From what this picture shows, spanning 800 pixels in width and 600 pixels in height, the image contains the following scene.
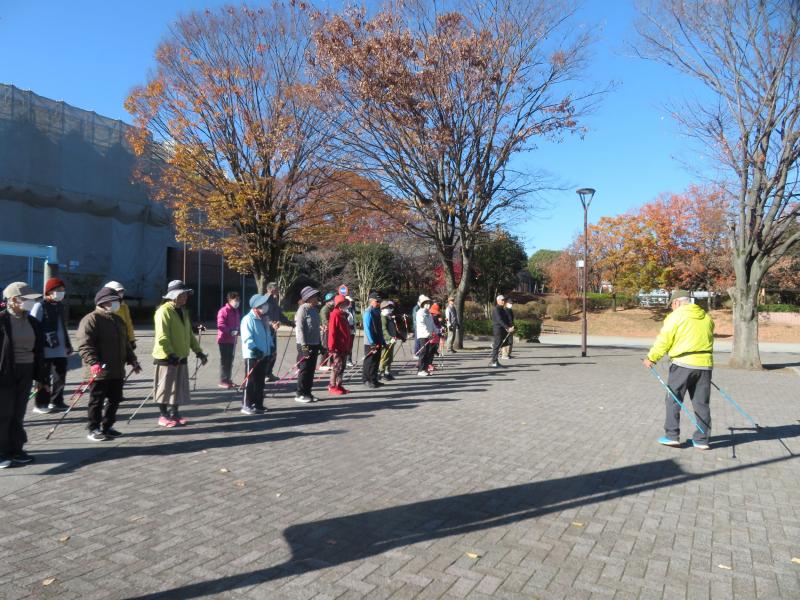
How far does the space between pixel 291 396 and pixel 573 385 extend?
18.6 feet

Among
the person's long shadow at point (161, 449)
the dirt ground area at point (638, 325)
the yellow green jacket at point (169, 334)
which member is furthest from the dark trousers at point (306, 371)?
the dirt ground area at point (638, 325)

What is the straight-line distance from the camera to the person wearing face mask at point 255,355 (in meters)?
8.15

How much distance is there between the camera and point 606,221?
4688 centimetres

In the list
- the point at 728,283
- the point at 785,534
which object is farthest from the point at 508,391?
the point at 728,283

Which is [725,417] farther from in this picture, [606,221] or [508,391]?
[606,221]

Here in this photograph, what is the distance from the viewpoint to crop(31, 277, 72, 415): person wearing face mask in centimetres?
790

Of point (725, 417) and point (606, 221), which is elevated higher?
point (606, 221)

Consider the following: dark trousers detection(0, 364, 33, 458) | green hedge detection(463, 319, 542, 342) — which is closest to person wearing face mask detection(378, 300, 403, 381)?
dark trousers detection(0, 364, 33, 458)

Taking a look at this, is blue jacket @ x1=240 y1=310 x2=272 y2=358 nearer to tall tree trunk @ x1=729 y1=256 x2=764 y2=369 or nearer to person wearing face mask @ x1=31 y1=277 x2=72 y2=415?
person wearing face mask @ x1=31 y1=277 x2=72 y2=415

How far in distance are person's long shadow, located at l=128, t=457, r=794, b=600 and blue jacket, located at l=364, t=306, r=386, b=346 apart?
18.4 ft

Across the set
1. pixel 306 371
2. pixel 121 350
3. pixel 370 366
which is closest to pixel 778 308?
pixel 370 366

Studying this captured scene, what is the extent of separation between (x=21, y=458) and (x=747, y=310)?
16.5m

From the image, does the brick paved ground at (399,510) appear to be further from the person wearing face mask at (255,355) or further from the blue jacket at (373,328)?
the blue jacket at (373,328)

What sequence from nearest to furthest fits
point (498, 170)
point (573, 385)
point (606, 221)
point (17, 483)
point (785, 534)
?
1. point (785, 534)
2. point (17, 483)
3. point (573, 385)
4. point (498, 170)
5. point (606, 221)
